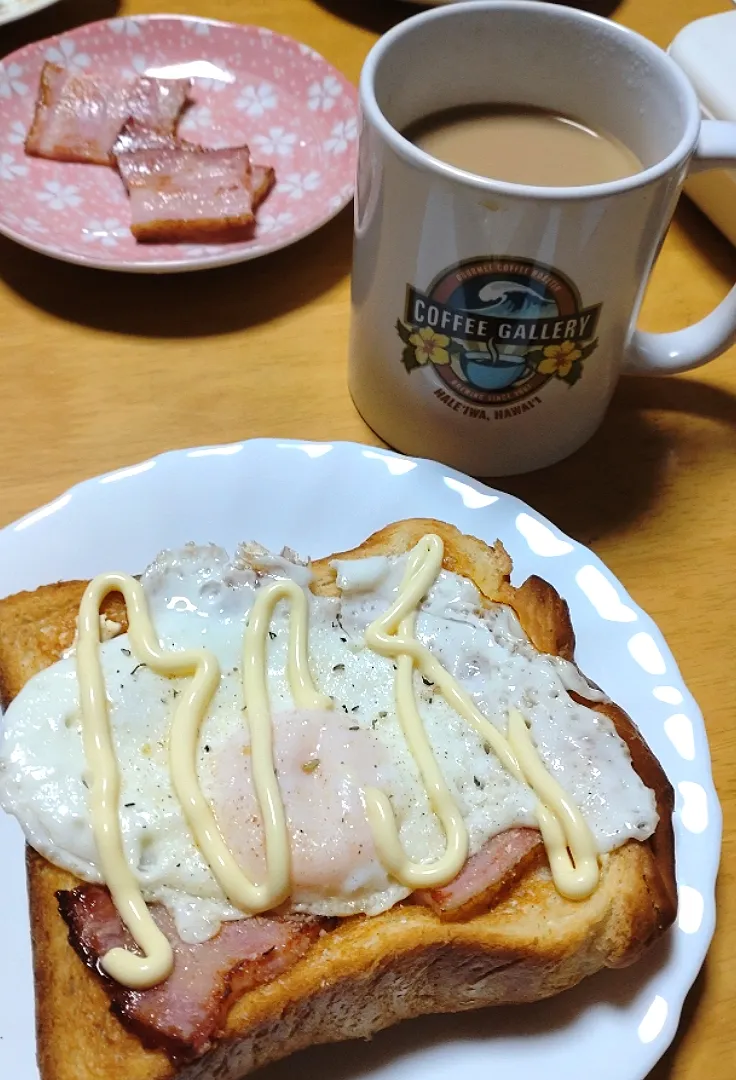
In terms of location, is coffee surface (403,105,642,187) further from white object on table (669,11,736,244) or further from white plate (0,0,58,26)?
white plate (0,0,58,26)

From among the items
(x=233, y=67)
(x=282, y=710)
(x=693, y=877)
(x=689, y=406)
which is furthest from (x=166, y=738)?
(x=233, y=67)

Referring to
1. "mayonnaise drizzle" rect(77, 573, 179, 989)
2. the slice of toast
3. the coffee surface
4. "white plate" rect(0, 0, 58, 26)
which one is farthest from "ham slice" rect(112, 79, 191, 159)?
the slice of toast

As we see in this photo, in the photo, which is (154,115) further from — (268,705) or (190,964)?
(190,964)

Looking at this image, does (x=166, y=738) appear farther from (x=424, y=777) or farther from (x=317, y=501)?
(x=317, y=501)

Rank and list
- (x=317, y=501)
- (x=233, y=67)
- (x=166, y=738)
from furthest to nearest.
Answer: (x=233, y=67) < (x=317, y=501) < (x=166, y=738)

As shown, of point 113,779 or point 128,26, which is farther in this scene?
point 128,26

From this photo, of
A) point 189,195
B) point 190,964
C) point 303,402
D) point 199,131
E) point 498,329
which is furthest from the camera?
point 199,131

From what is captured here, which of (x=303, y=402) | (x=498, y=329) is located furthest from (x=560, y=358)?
(x=303, y=402)
